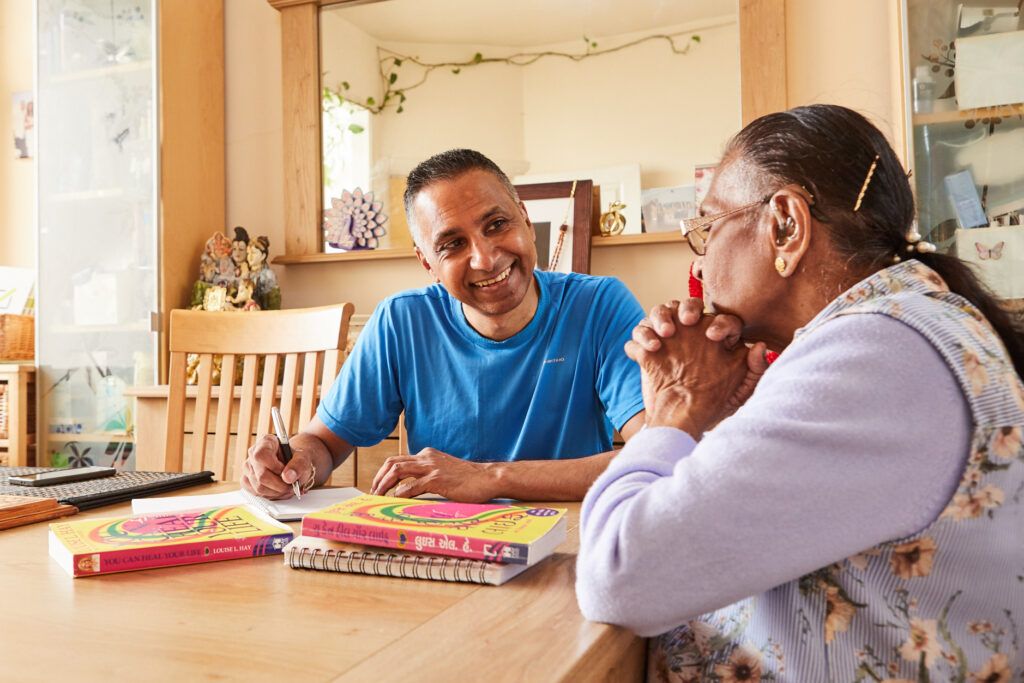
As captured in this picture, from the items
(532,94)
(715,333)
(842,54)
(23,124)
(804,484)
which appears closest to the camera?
(804,484)

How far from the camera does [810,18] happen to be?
245 cm

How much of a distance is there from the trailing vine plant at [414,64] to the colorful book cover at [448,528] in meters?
2.01

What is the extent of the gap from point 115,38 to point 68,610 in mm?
2724

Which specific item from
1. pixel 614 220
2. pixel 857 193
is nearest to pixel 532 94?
pixel 614 220

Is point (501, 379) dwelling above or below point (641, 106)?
below

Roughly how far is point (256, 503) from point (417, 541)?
1.47 ft

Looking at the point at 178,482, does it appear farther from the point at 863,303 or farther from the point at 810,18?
the point at 810,18

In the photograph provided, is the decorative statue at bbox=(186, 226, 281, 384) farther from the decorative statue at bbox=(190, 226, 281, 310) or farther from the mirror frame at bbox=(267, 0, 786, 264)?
the mirror frame at bbox=(267, 0, 786, 264)

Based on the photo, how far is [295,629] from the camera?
26.3 inches

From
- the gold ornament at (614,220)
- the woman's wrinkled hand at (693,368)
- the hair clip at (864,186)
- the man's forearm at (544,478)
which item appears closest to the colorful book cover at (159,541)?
the man's forearm at (544,478)

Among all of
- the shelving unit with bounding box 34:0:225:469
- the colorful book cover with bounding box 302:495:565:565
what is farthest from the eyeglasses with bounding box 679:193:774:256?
the shelving unit with bounding box 34:0:225:469

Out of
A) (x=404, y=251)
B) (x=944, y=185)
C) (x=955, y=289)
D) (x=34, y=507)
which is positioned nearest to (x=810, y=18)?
(x=944, y=185)

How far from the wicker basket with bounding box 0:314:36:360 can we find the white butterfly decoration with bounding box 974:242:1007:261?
322cm

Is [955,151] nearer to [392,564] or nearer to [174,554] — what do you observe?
[392,564]
